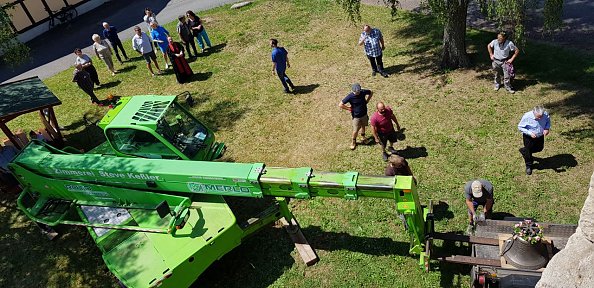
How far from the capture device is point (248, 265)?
8.62 metres

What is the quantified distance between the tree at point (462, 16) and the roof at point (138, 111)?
6.04 m

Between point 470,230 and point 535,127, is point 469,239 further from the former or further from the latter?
point 535,127

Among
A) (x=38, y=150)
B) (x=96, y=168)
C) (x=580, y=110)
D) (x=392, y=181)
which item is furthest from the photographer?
(x=580, y=110)

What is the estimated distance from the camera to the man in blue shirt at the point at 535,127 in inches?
345

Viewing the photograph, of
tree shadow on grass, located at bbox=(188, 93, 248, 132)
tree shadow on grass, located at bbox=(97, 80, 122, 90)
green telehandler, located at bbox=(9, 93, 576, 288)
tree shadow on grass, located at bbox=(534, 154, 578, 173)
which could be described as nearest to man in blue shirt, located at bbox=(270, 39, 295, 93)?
tree shadow on grass, located at bbox=(188, 93, 248, 132)

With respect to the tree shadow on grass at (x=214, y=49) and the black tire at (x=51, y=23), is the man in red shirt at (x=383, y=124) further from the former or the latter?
the black tire at (x=51, y=23)

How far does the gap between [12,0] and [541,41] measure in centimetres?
2390

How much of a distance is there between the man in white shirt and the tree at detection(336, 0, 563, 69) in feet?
1.03

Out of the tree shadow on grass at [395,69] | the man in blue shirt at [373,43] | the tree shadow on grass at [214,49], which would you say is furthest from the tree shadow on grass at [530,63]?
the tree shadow on grass at [214,49]

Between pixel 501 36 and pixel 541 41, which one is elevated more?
pixel 501 36

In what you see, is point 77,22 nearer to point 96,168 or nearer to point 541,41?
point 96,168

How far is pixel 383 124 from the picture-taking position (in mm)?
9875

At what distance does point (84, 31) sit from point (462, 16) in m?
18.2

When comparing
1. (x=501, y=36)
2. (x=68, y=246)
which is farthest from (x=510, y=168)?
(x=68, y=246)
